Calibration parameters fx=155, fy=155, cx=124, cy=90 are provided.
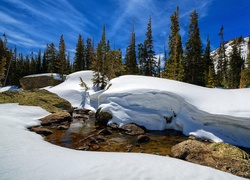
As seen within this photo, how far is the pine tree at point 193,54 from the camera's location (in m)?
31.1

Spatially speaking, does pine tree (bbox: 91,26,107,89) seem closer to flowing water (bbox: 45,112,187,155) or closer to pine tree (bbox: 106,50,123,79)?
pine tree (bbox: 106,50,123,79)

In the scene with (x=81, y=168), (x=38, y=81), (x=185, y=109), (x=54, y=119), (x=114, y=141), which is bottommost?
(x=114, y=141)

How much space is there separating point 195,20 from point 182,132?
2930 centimetres

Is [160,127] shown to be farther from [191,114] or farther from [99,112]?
[99,112]

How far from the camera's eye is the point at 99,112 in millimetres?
13539

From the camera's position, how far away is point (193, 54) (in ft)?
102

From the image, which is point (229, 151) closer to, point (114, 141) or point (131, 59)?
point (114, 141)

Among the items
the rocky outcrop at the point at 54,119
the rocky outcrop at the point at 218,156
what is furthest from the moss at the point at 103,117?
the rocky outcrop at the point at 218,156

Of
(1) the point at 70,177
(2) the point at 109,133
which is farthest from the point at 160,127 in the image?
(1) the point at 70,177

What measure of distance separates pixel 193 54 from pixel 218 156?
29123 millimetres

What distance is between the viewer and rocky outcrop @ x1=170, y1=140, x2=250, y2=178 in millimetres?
5055

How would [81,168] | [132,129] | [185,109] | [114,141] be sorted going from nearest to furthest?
[81,168], [114,141], [132,129], [185,109]

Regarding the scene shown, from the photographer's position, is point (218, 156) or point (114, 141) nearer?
point (218, 156)

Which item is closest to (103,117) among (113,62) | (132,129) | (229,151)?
(132,129)
